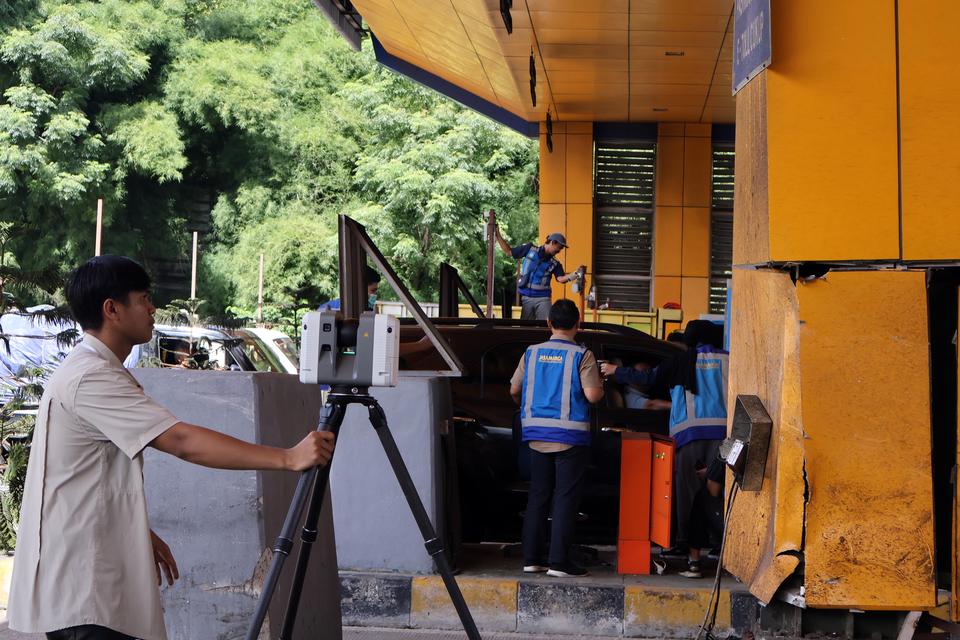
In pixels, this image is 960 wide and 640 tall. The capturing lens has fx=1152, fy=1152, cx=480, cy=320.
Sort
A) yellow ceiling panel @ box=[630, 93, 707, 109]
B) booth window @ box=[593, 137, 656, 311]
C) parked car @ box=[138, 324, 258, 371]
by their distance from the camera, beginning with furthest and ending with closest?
1. booth window @ box=[593, 137, 656, 311]
2. yellow ceiling panel @ box=[630, 93, 707, 109]
3. parked car @ box=[138, 324, 258, 371]

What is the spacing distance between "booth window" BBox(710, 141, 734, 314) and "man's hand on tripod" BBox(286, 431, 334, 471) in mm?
16586

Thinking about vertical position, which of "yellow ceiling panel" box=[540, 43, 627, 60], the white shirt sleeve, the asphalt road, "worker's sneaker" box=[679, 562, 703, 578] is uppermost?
"yellow ceiling panel" box=[540, 43, 627, 60]

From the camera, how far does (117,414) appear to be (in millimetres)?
3227

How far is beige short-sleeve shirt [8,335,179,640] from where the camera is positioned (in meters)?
3.21

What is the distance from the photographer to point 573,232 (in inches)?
755

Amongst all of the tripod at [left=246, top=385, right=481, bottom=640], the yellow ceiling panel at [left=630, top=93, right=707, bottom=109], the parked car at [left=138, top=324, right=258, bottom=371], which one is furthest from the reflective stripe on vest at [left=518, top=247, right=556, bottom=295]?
the tripod at [left=246, top=385, right=481, bottom=640]

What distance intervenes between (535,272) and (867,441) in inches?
318

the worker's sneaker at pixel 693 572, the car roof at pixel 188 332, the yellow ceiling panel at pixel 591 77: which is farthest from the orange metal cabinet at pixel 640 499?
the yellow ceiling panel at pixel 591 77

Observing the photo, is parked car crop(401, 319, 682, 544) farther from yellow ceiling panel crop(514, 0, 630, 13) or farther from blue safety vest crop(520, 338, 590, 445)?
yellow ceiling panel crop(514, 0, 630, 13)

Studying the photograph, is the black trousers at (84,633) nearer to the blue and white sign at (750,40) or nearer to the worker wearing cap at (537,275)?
the blue and white sign at (750,40)

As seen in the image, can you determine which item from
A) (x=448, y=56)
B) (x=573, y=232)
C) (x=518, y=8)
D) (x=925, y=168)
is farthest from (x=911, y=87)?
(x=573, y=232)

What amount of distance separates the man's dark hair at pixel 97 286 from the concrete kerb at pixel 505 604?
3.68m

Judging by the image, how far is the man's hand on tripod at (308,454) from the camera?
11.1ft

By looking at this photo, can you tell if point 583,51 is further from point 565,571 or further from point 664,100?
point 565,571
